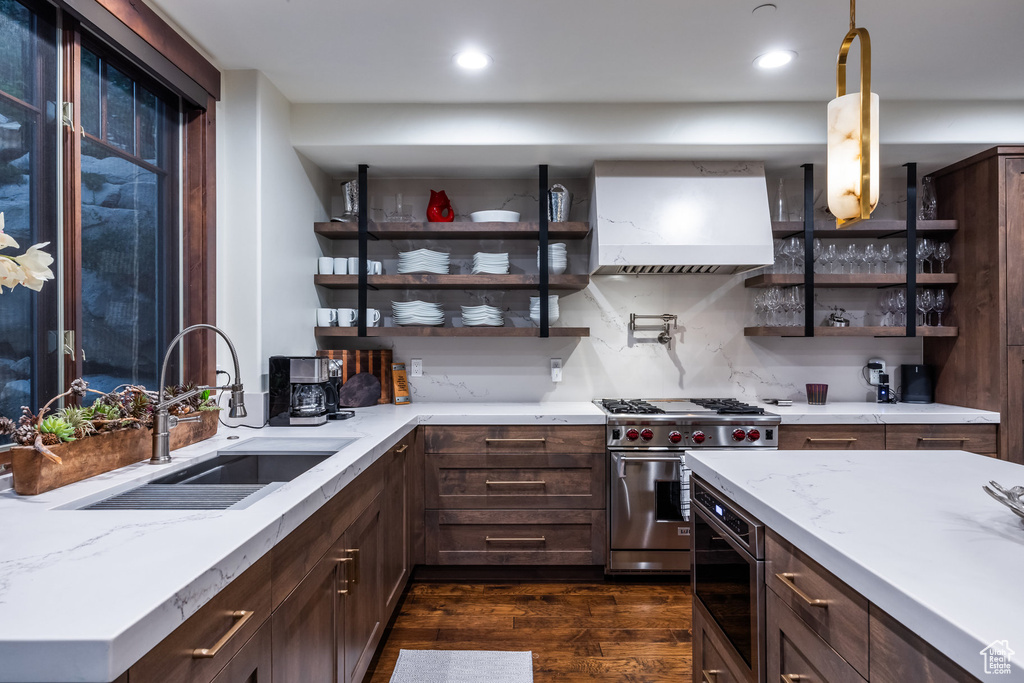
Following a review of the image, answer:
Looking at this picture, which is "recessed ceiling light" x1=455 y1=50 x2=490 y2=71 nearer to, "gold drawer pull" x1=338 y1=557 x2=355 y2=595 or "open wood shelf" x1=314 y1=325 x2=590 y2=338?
"open wood shelf" x1=314 y1=325 x2=590 y2=338

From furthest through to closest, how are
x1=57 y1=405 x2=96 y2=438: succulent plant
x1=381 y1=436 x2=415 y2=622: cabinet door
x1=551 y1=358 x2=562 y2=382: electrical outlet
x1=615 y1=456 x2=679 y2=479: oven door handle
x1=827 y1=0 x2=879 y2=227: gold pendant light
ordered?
x1=551 y1=358 x2=562 y2=382: electrical outlet, x1=615 y1=456 x2=679 y2=479: oven door handle, x1=381 y1=436 x2=415 y2=622: cabinet door, x1=57 y1=405 x2=96 y2=438: succulent plant, x1=827 y1=0 x2=879 y2=227: gold pendant light

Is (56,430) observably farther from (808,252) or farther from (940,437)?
(940,437)

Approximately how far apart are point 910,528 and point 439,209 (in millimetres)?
2703

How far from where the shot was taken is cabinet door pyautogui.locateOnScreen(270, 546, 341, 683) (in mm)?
1219

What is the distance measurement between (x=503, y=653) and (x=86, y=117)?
95.9 inches

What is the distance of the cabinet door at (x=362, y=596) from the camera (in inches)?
66.2

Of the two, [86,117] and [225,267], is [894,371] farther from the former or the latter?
[86,117]

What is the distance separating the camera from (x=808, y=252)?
313 centimetres

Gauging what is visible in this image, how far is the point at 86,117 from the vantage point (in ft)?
6.09

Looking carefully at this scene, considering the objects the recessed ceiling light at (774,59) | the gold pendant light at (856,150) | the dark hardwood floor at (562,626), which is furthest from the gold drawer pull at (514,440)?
the recessed ceiling light at (774,59)

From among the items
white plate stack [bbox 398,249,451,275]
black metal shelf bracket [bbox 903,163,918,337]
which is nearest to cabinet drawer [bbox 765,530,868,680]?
white plate stack [bbox 398,249,451,275]

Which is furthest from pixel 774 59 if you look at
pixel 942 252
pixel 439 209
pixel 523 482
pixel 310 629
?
pixel 310 629

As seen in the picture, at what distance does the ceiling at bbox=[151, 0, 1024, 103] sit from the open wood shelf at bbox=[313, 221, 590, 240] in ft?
2.10

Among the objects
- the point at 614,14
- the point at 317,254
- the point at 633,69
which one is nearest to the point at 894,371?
the point at 633,69
